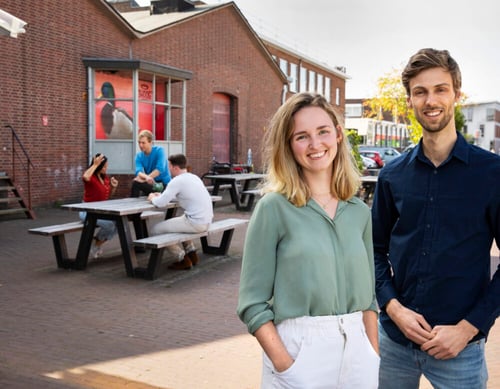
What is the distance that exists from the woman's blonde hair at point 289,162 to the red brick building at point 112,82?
1329 cm

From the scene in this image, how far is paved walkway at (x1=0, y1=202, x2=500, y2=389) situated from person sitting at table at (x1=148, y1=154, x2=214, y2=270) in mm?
376

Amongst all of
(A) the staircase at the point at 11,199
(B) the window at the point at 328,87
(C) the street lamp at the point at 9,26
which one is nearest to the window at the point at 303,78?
(B) the window at the point at 328,87

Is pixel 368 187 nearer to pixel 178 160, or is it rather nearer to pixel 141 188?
pixel 141 188

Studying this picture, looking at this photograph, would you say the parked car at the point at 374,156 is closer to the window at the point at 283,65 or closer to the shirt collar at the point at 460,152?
the window at the point at 283,65

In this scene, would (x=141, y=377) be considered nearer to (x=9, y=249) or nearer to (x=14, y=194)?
(x=9, y=249)

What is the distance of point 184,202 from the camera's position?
26.5 feet

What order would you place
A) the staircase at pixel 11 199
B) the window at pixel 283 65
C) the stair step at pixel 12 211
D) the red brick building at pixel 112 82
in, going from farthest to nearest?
1. the window at pixel 283 65
2. the red brick building at pixel 112 82
3. the staircase at pixel 11 199
4. the stair step at pixel 12 211

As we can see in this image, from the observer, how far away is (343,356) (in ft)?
6.37

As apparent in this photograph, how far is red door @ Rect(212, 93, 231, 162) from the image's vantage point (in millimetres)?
Answer: 24062

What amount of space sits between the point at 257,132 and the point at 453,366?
25691 mm

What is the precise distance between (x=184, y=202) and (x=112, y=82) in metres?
10.4

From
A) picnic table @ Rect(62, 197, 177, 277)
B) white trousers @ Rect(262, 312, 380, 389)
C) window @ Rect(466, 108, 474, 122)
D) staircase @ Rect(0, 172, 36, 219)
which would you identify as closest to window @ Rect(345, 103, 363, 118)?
window @ Rect(466, 108, 474, 122)

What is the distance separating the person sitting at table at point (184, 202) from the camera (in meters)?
7.94

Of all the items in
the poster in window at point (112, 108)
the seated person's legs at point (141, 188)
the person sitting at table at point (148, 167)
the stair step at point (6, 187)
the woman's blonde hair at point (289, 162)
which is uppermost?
the poster in window at point (112, 108)
